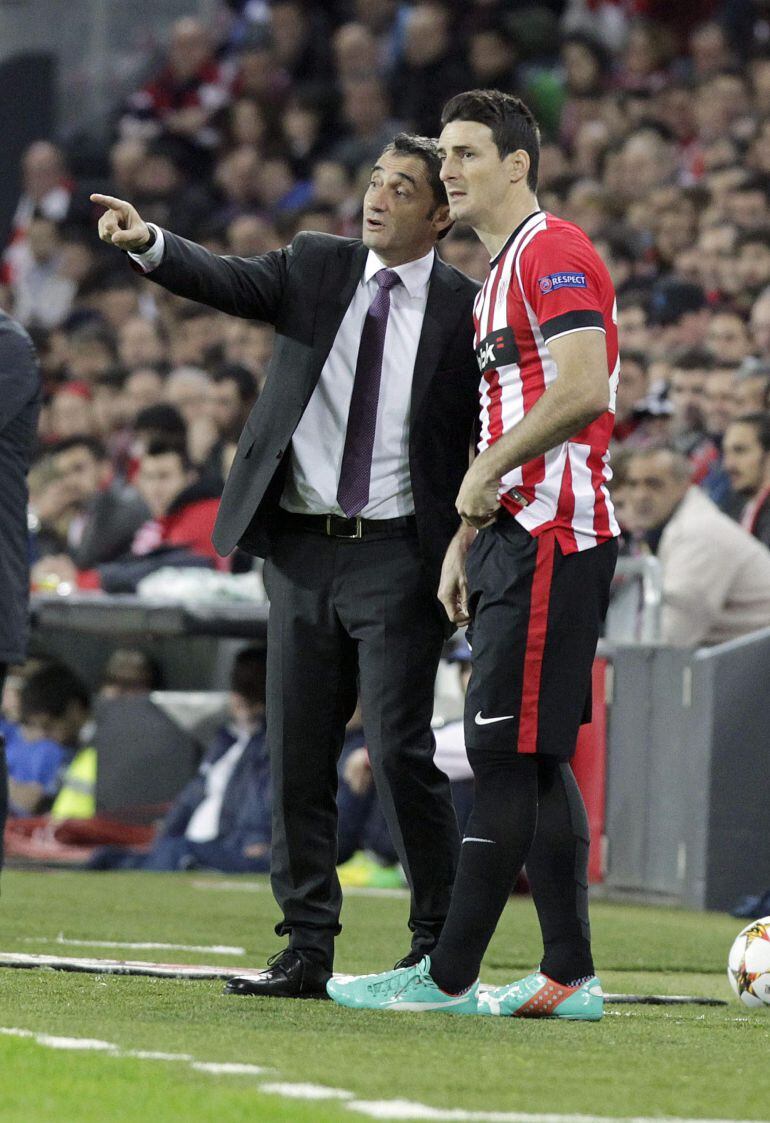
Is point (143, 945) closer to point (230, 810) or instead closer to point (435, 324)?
point (435, 324)

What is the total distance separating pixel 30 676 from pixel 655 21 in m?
8.00

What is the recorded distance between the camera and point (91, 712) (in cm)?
1188

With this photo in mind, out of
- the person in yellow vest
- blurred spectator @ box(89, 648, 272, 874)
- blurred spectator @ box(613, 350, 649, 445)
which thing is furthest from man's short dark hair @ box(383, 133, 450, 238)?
the person in yellow vest

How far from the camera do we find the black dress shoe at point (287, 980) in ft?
17.0

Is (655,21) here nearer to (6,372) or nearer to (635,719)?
(635,719)

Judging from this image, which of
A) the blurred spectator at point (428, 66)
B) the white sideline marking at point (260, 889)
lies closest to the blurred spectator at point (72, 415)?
the blurred spectator at point (428, 66)

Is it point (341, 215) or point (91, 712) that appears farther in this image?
point (341, 215)

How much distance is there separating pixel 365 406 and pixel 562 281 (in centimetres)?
74

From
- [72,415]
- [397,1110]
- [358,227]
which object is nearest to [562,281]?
[397,1110]

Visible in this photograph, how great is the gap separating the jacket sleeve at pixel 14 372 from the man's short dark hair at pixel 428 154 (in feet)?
5.64

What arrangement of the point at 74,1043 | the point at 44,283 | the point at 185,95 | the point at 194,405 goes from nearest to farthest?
the point at 74,1043 → the point at 194,405 → the point at 44,283 → the point at 185,95

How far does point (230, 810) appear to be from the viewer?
1030 centimetres

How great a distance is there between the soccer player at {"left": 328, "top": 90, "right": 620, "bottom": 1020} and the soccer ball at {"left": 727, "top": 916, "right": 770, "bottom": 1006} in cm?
71

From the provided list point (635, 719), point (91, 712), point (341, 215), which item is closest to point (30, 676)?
point (91, 712)
